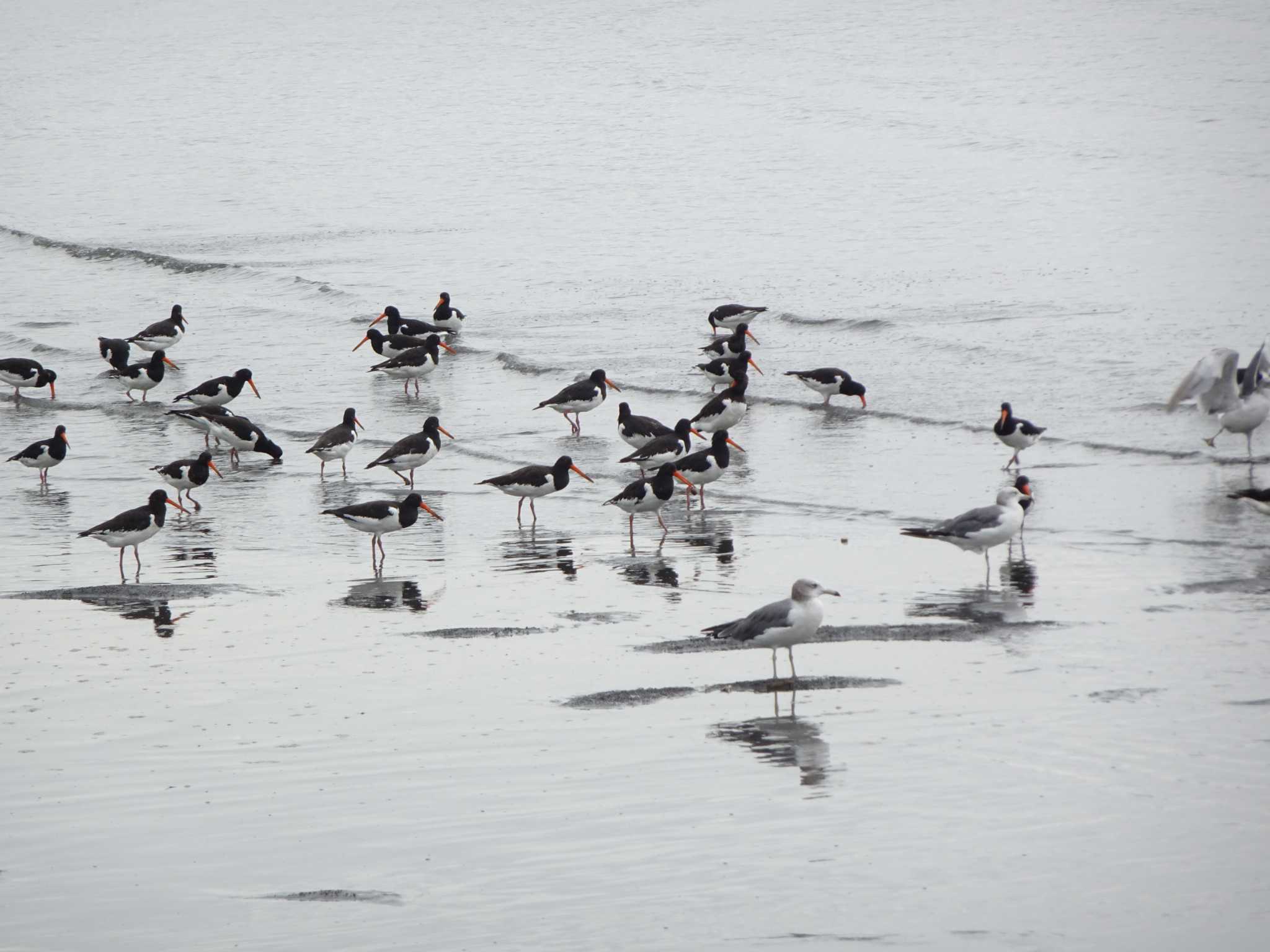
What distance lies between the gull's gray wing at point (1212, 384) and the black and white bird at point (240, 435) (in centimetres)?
1064

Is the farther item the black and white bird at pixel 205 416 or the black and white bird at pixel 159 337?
the black and white bird at pixel 159 337

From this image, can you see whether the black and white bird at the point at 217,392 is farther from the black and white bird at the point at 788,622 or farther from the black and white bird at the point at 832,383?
the black and white bird at the point at 788,622

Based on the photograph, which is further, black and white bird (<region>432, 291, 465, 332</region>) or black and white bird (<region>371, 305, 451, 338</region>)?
black and white bird (<region>432, 291, 465, 332</region>)

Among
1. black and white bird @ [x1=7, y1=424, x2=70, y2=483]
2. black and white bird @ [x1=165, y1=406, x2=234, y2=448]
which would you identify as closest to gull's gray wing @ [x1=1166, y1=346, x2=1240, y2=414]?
black and white bird @ [x1=165, y1=406, x2=234, y2=448]

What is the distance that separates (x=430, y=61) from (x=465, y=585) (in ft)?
239

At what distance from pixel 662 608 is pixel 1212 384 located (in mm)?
7856

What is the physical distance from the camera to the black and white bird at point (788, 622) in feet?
33.7

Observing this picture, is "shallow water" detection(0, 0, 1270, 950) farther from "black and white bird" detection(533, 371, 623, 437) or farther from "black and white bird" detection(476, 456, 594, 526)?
"black and white bird" detection(533, 371, 623, 437)

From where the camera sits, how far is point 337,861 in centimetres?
784

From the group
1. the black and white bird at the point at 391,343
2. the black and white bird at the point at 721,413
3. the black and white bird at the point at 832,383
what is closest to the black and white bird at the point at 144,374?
the black and white bird at the point at 391,343

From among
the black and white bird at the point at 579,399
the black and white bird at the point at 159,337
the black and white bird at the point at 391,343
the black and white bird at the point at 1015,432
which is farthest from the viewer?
the black and white bird at the point at 159,337

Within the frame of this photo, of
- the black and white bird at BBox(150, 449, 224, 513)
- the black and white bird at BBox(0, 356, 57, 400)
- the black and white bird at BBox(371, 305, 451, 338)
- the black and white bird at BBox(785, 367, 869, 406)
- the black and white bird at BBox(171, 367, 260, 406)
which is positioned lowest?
the black and white bird at BBox(150, 449, 224, 513)

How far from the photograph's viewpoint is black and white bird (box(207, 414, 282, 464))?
19.8m

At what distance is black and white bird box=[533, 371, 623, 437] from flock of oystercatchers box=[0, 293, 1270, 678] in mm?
18
